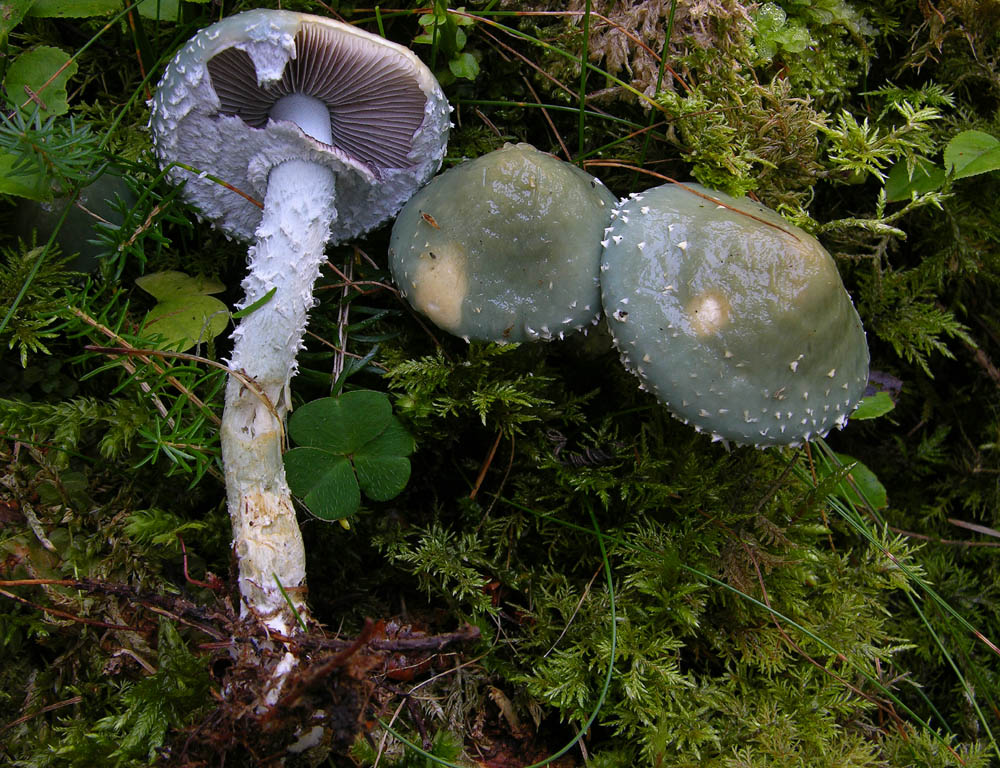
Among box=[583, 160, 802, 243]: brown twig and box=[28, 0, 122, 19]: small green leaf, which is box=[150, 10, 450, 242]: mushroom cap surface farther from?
box=[583, 160, 802, 243]: brown twig

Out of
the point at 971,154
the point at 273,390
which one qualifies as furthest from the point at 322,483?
the point at 971,154

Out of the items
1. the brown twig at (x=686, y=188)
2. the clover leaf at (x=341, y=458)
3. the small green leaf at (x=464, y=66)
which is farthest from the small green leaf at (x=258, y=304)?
the brown twig at (x=686, y=188)

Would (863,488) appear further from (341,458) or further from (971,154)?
(341,458)

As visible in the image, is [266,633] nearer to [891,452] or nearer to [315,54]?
[315,54]

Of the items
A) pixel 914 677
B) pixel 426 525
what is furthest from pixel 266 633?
pixel 914 677

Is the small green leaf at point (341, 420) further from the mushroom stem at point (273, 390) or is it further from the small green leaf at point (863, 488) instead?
the small green leaf at point (863, 488)

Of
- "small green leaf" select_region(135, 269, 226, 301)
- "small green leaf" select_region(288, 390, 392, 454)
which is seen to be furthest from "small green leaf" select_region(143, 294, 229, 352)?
"small green leaf" select_region(288, 390, 392, 454)

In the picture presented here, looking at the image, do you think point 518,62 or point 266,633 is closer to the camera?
point 266,633
